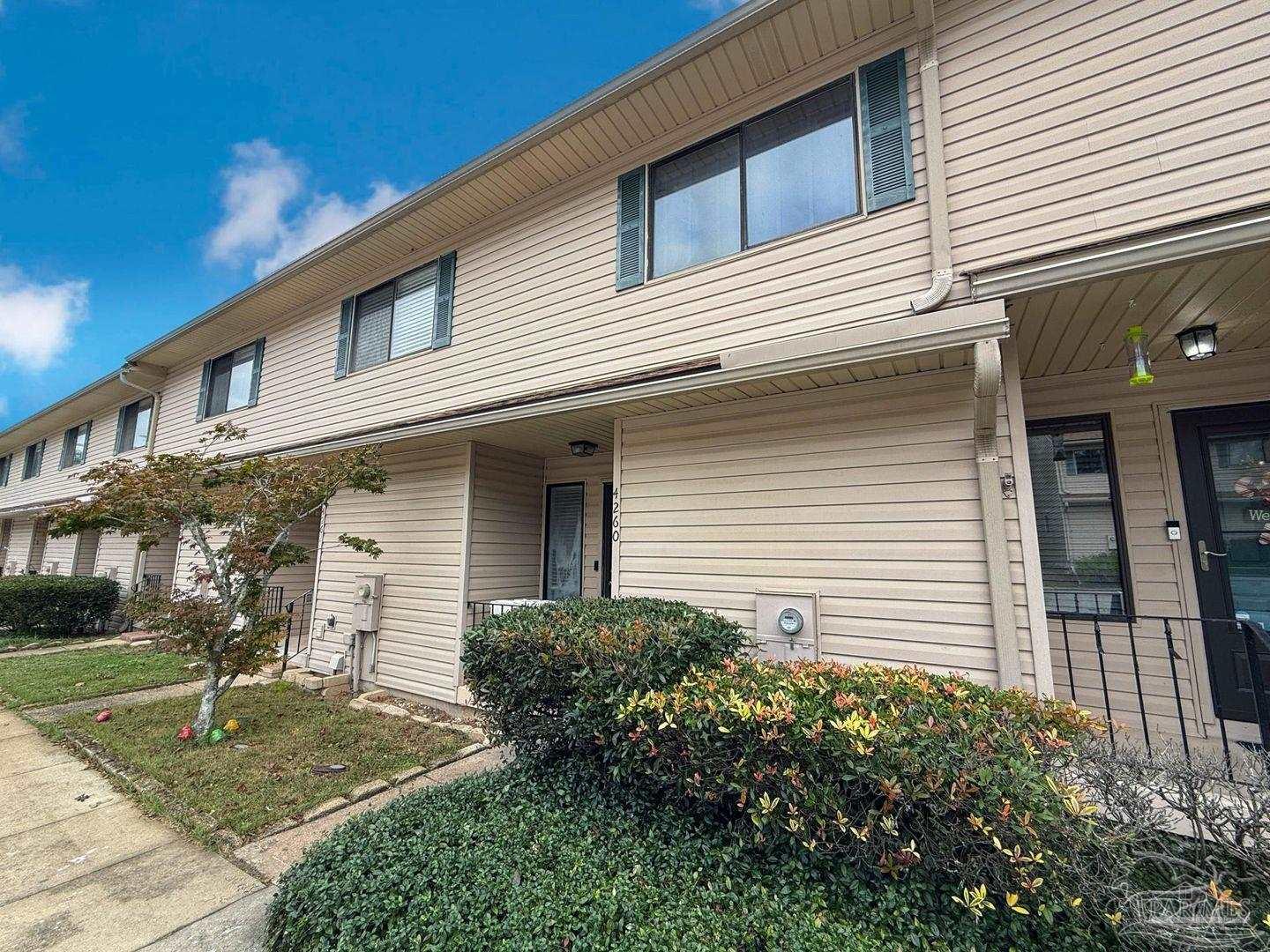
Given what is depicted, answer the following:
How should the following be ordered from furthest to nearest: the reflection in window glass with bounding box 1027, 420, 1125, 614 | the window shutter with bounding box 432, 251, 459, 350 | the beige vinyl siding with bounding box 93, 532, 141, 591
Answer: the beige vinyl siding with bounding box 93, 532, 141, 591
the window shutter with bounding box 432, 251, 459, 350
the reflection in window glass with bounding box 1027, 420, 1125, 614

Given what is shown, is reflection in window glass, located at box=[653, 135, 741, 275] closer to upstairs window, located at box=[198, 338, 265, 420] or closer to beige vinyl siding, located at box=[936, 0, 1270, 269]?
beige vinyl siding, located at box=[936, 0, 1270, 269]

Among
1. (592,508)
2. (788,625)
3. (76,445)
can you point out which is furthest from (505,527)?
(76,445)

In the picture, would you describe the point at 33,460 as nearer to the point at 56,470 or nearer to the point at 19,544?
the point at 19,544

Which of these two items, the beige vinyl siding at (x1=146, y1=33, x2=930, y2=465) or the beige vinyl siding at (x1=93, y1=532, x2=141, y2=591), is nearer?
the beige vinyl siding at (x1=146, y1=33, x2=930, y2=465)

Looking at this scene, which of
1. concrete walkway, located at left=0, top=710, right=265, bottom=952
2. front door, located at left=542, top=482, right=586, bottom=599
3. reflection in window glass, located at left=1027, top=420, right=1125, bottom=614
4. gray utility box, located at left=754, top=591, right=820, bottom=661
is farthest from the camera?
front door, located at left=542, top=482, right=586, bottom=599

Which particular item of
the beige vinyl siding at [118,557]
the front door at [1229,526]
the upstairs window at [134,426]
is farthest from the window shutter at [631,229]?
the beige vinyl siding at [118,557]

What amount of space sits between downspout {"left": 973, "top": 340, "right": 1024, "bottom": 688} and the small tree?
5.95 metres

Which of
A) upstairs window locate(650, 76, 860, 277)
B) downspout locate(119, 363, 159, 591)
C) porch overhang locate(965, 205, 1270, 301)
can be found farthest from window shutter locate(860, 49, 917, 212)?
downspout locate(119, 363, 159, 591)

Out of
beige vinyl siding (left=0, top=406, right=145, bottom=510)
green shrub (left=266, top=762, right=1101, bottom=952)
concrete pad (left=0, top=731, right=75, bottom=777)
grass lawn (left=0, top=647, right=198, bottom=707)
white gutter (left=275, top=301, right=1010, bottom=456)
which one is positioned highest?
beige vinyl siding (left=0, top=406, right=145, bottom=510)

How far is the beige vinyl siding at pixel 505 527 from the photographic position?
22.3 feet

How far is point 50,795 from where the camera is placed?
4.12m

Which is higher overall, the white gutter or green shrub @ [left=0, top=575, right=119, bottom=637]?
the white gutter

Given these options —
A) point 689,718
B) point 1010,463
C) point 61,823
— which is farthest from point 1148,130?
point 61,823

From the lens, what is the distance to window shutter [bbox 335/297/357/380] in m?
7.98
